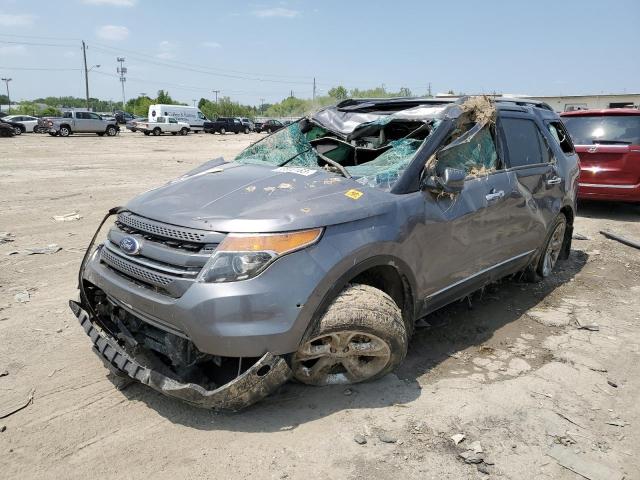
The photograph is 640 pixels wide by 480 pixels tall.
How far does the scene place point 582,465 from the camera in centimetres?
260

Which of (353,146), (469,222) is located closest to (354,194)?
(469,222)

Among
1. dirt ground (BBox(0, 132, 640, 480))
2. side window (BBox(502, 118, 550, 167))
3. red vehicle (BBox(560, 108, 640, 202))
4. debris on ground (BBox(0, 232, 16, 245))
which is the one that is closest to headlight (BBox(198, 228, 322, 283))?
dirt ground (BBox(0, 132, 640, 480))

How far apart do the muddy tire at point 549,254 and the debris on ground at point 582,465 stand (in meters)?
2.73

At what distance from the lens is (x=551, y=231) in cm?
512

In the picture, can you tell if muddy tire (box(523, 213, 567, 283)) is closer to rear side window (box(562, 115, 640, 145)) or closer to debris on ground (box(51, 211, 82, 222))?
rear side window (box(562, 115, 640, 145))

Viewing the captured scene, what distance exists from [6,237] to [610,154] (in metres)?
9.04

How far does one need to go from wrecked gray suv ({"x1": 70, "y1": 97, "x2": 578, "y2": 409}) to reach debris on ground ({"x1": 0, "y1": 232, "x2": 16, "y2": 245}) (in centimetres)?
382

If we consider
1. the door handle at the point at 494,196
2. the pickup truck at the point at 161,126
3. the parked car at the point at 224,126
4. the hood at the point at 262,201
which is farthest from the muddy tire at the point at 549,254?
the parked car at the point at 224,126

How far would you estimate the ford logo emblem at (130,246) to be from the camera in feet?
9.36

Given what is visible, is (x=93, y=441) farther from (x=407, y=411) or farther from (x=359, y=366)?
(x=407, y=411)

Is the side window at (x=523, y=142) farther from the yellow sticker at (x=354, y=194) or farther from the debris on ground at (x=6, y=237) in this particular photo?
the debris on ground at (x=6, y=237)

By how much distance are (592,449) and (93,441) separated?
264 cm

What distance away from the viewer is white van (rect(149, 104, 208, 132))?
146 ft

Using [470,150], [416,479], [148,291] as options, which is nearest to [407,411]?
[416,479]
